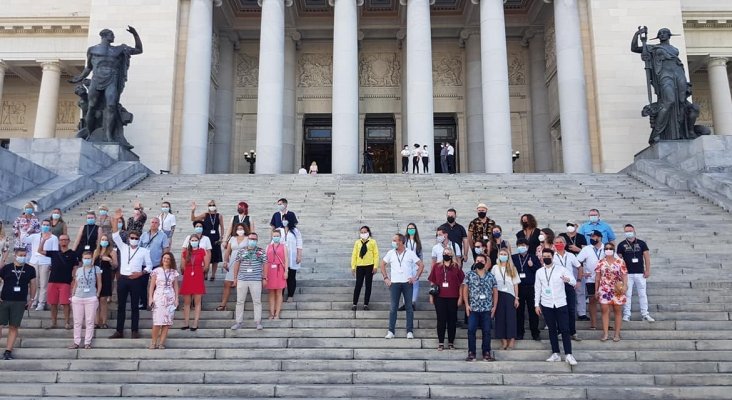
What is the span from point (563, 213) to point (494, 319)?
7795 millimetres

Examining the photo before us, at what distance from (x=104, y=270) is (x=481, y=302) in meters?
6.01

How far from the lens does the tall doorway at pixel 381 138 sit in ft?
113

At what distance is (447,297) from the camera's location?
334 inches

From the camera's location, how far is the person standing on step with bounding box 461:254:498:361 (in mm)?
8086

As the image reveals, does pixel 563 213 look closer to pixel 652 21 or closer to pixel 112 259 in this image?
pixel 112 259

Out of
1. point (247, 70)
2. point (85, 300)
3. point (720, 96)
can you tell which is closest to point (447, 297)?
point (85, 300)

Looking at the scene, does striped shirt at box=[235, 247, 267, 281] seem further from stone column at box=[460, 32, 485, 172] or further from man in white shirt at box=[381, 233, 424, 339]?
stone column at box=[460, 32, 485, 172]

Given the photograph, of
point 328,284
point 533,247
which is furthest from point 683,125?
point 328,284

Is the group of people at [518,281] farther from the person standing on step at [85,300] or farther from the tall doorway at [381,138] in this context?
the tall doorway at [381,138]

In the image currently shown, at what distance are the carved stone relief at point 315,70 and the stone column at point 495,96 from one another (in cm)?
1069

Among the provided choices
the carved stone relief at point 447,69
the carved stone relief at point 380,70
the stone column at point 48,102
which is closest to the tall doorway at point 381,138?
the carved stone relief at point 380,70

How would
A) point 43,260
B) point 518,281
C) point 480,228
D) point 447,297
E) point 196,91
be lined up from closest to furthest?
point 447,297, point 518,281, point 43,260, point 480,228, point 196,91

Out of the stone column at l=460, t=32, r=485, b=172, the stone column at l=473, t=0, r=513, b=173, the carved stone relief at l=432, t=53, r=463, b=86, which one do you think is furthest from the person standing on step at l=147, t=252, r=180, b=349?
the carved stone relief at l=432, t=53, r=463, b=86

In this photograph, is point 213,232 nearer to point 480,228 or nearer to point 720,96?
point 480,228
